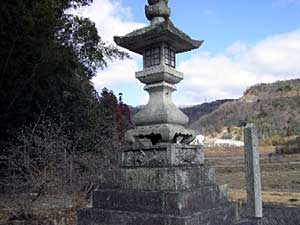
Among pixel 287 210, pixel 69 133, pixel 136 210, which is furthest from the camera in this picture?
pixel 69 133

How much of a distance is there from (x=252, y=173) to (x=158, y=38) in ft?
9.07

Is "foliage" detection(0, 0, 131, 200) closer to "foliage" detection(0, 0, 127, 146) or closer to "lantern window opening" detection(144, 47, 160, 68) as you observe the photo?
"foliage" detection(0, 0, 127, 146)

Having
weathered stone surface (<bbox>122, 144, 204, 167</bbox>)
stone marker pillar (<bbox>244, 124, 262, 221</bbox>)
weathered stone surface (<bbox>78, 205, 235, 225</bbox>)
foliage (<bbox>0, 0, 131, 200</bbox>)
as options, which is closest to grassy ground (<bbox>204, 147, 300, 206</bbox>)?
stone marker pillar (<bbox>244, 124, 262, 221</bbox>)

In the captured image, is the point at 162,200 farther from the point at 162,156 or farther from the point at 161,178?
the point at 162,156

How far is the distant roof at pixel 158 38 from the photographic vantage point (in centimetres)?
555

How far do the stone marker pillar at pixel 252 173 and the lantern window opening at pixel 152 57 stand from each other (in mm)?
1947

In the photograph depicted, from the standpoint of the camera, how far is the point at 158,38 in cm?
572

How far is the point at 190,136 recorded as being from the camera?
5.83 metres

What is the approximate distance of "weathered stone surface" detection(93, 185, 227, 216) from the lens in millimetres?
4652

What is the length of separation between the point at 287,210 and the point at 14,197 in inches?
277

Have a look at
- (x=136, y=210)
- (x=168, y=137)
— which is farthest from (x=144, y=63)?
(x=136, y=210)

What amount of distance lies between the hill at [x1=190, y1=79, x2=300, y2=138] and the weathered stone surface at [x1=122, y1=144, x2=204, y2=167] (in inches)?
2493

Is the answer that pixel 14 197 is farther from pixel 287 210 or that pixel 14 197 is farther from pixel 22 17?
pixel 287 210

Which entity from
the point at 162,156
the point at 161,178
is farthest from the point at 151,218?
the point at 162,156
